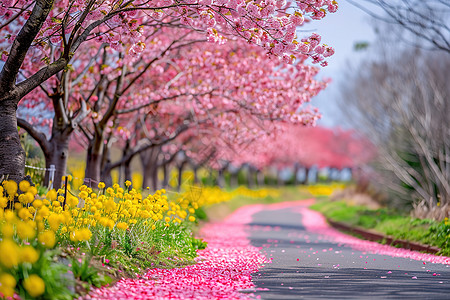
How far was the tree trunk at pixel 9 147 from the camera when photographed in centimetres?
862

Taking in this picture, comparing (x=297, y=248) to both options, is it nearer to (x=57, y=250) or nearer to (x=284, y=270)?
(x=284, y=270)

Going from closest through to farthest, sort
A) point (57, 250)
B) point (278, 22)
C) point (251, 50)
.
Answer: point (57, 250) → point (278, 22) → point (251, 50)

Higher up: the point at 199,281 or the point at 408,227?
the point at 408,227

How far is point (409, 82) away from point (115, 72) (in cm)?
990

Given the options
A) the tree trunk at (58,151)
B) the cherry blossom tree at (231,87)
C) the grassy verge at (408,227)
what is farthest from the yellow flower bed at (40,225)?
the grassy verge at (408,227)

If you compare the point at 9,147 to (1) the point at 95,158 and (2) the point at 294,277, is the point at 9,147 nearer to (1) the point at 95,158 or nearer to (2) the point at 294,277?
(2) the point at 294,277

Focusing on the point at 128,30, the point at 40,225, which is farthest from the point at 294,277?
the point at 128,30

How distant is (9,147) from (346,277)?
556 cm

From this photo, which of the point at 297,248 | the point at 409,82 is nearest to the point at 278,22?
the point at 297,248

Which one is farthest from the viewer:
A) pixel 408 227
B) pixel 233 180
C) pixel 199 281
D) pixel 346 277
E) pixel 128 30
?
pixel 233 180

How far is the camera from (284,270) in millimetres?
8914

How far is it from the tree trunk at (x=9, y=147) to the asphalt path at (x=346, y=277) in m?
4.10

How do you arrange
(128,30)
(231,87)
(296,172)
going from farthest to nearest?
(296,172) → (231,87) → (128,30)

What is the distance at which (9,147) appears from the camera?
8.70 metres
